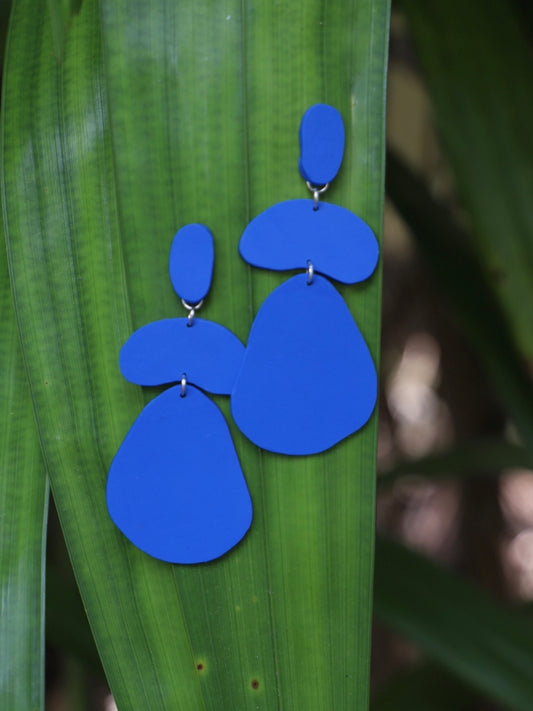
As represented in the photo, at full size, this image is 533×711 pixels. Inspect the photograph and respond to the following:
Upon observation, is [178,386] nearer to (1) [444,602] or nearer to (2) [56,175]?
(2) [56,175]

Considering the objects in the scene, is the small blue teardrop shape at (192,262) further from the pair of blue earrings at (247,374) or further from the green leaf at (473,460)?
the green leaf at (473,460)

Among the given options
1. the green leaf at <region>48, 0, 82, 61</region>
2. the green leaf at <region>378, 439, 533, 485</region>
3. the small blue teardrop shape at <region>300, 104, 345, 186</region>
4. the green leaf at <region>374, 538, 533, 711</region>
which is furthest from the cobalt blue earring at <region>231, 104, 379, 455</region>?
the green leaf at <region>378, 439, 533, 485</region>

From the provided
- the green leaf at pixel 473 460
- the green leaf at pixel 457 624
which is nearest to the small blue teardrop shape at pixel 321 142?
the green leaf at pixel 457 624

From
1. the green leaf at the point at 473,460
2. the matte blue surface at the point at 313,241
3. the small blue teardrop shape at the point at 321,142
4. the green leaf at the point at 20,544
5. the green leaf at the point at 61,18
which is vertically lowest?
the green leaf at the point at 473,460

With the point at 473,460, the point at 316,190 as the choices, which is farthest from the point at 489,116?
the point at 473,460

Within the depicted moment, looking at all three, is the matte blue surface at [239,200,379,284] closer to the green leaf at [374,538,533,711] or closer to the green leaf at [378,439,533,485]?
the green leaf at [374,538,533,711]

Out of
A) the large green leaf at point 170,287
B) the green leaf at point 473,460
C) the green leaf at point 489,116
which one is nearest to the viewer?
the large green leaf at point 170,287

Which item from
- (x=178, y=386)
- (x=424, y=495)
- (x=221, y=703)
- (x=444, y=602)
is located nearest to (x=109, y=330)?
(x=178, y=386)
